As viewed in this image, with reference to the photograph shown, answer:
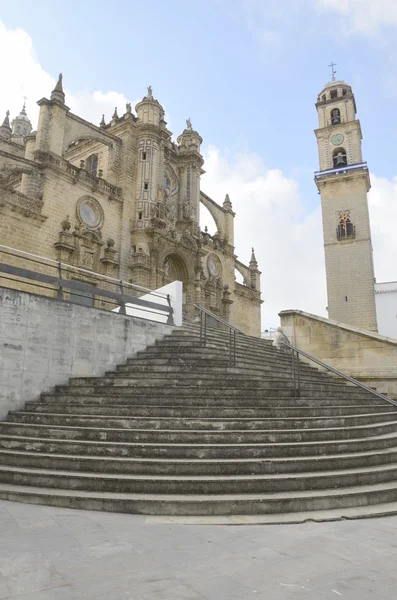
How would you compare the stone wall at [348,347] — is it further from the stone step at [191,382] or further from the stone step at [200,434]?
the stone step at [200,434]

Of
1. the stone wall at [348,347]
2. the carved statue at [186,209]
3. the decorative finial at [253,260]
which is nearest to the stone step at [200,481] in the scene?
the stone wall at [348,347]

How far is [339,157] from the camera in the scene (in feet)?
125

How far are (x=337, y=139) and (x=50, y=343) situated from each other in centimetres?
3739

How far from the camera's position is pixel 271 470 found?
504 centimetres

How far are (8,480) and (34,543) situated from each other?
6.76ft

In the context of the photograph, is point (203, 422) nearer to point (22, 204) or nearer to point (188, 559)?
point (188, 559)

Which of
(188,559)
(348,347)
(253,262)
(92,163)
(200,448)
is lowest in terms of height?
(188,559)

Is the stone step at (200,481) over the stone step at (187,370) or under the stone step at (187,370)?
under

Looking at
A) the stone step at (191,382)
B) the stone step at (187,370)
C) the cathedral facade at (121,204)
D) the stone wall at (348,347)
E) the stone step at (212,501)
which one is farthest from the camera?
the cathedral facade at (121,204)

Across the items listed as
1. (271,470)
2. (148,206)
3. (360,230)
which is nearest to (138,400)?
(271,470)

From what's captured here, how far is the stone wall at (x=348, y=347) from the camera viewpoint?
10820 mm

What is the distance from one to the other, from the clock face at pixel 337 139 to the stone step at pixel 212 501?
1531 inches

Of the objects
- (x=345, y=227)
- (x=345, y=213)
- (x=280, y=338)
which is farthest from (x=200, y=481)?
(x=345, y=213)

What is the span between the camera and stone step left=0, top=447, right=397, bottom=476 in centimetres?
500
